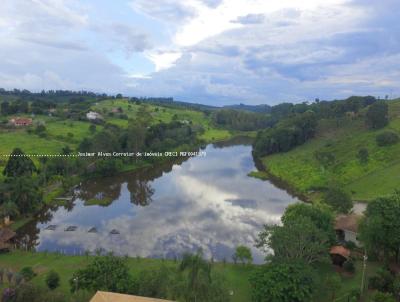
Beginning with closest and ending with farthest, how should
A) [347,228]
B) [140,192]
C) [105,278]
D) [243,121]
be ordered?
[105,278] → [347,228] → [140,192] → [243,121]

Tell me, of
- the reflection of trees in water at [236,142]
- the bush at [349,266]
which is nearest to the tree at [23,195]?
the bush at [349,266]

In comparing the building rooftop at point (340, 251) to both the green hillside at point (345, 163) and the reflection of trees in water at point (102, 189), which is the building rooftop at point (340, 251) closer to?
the green hillside at point (345, 163)

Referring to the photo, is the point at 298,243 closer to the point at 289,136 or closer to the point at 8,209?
the point at 8,209

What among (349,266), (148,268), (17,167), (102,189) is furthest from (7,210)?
(349,266)

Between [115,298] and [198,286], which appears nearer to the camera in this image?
[198,286]

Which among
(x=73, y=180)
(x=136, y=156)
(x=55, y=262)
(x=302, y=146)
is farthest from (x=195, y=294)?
(x=302, y=146)

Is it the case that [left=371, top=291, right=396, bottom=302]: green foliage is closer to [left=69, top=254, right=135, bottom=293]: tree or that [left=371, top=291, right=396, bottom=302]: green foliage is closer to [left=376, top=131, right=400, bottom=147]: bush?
[left=69, top=254, right=135, bottom=293]: tree

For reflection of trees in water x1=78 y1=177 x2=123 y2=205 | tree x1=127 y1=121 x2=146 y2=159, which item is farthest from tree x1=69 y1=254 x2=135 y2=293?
tree x1=127 y1=121 x2=146 y2=159
